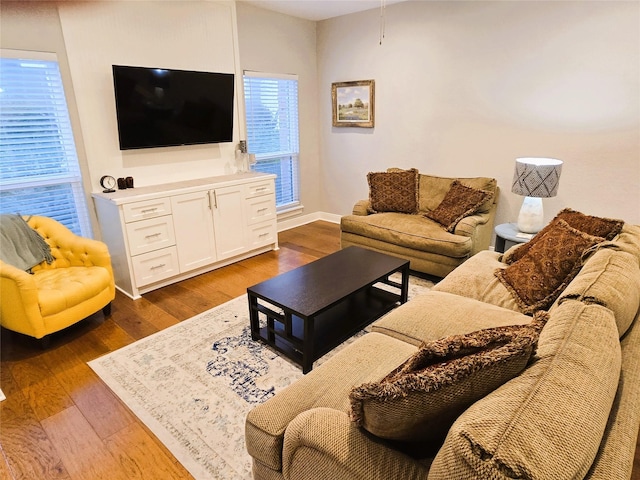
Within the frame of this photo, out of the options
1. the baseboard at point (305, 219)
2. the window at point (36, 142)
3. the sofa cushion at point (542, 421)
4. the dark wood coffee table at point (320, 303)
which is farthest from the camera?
the baseboard at point (305, 219)

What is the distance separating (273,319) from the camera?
2482mm

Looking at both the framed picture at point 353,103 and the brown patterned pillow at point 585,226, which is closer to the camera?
the brown patterned pillow at point 585,226

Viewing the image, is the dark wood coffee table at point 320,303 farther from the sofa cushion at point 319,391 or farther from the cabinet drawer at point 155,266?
the cabinet drawer at point 155,266

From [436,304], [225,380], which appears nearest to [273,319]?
[225,380]

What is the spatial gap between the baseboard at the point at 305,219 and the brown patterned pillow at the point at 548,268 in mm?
3386

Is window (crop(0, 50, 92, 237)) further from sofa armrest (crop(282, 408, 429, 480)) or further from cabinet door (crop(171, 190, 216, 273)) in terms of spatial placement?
sofa armrest (crop(282, 408, 429, 480))

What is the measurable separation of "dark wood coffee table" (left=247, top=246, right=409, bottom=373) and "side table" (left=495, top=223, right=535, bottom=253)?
1.01 m

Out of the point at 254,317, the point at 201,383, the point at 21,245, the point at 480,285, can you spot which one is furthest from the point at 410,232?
the point at 21,245

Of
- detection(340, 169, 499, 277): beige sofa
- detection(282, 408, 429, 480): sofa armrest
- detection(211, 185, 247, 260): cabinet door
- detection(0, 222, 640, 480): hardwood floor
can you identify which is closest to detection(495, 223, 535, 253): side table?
detection(340, 169, 499, 277): beige sofa

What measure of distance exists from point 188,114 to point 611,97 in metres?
3.77

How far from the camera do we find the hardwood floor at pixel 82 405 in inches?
68.4

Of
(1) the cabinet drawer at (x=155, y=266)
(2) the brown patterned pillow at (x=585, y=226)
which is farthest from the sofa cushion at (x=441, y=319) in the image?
(1) the cabinet drawer at (x=155, y=266)

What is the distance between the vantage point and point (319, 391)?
1485 millimetres

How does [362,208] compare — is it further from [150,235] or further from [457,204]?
[150,235]
